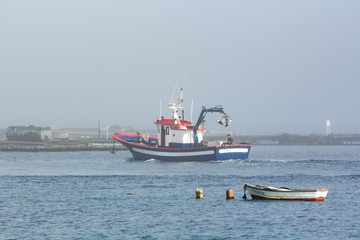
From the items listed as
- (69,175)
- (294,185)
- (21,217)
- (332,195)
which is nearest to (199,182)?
(294,185)

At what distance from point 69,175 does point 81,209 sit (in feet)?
89.0

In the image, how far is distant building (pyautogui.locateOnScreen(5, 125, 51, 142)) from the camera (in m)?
159

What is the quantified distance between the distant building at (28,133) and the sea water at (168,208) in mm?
96859

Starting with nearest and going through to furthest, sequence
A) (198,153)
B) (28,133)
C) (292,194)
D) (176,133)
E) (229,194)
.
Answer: (292,194), (229,194), (198,153), (176,133), (28,133)

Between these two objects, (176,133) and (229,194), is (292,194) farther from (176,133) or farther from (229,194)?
(176,133)

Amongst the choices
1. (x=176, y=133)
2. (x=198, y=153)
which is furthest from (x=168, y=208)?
(x=176, y=133)

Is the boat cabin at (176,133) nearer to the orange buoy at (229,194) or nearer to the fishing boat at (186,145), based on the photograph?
the fishing boat at (186,145)

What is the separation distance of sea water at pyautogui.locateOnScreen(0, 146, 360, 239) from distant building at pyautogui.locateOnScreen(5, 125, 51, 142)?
96.9m

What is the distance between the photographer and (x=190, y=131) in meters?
77.2

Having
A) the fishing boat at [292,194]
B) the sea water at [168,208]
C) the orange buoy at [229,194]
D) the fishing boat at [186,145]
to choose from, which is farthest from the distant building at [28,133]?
the fishing boat at [292,194]

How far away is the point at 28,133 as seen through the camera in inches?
6299

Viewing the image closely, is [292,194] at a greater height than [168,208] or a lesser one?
greater

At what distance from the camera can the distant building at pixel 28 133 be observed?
159 m

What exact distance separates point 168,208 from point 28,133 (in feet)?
417
